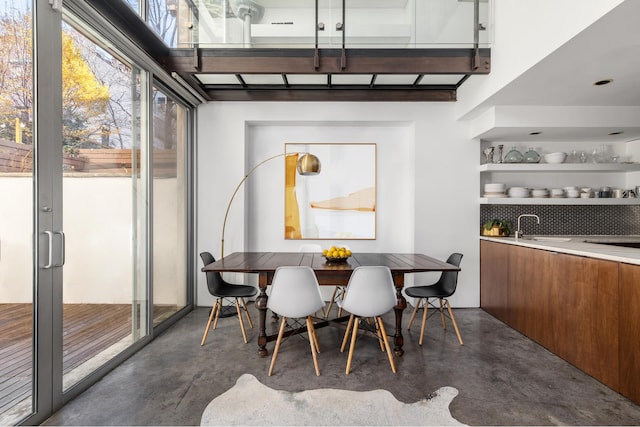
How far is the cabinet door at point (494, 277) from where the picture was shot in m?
3.82

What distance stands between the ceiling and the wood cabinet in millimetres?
1463

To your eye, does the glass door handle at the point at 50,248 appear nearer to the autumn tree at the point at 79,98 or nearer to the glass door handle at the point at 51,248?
the glass door handle at the point at 51,248

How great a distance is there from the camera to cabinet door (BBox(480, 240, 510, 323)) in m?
3.82

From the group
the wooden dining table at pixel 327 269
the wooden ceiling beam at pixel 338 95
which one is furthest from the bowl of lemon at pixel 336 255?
the wooden ceiling beam at pixel 338 95

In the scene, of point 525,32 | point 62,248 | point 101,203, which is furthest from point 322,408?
point 525,32

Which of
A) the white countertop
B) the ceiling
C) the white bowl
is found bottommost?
the white countertop

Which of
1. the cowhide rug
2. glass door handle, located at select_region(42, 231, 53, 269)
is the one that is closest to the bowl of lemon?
the cowhide rug

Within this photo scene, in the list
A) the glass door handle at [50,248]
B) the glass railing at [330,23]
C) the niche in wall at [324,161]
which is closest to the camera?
the glass door handle at [50,248]

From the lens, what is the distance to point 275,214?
4719mm

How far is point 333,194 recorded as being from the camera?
15.5 feet

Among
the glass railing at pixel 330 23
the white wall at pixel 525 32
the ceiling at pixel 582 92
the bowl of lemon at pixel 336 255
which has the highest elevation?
the glass railing at pixel 330 23

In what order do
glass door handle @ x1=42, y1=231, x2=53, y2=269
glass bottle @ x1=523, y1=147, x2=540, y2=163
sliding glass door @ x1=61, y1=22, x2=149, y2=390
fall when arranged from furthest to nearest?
glass bottle @ x1=523, y1=147, x2=540, y2=163 < sliding glass door @ x1=61, y1=22, x2=149, y2=390 < glass door handle @ x1=42, y1=231, x2=53, y2=269

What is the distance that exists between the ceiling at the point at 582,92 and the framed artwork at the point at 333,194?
5.06 ft

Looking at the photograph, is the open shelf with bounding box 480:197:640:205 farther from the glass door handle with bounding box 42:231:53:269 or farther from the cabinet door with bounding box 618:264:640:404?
the glass door handle with bounding box 42:231:53:269
